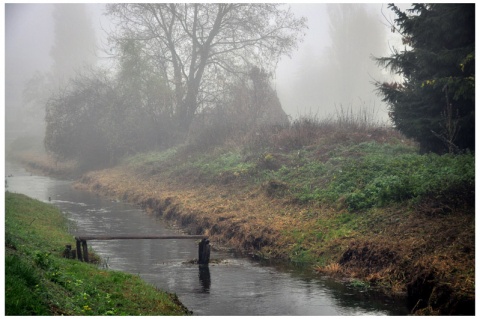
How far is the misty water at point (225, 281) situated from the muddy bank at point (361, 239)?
0.69m

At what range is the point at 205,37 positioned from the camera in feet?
146

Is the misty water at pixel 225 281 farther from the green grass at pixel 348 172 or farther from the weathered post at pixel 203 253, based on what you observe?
the green grass at pixel 348 172

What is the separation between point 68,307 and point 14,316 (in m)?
1.26

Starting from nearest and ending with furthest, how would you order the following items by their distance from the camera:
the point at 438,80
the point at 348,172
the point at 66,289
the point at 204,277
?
the point at 66,289
the point at 204,277
the point at 438,80
the point at 348,172

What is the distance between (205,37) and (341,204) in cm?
2771

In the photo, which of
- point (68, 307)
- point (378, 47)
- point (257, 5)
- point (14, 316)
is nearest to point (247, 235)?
point (68, 307)

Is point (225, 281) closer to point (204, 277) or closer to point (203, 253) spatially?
point (204, 277)

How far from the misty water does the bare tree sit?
2303 centimetres

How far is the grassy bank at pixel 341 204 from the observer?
13.8m

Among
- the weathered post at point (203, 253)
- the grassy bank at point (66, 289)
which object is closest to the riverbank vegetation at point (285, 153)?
the weathered post at point (203, 253)

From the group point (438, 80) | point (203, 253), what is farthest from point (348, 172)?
point (203, 253)

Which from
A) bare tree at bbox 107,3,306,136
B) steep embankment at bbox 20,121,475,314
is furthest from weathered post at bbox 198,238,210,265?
bare tree at bbox 107,3,306,136

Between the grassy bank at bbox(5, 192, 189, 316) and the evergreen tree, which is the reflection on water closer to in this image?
the grassy bank at bbox(5, 192, 189, 316)

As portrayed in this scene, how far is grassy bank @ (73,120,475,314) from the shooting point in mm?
13828
